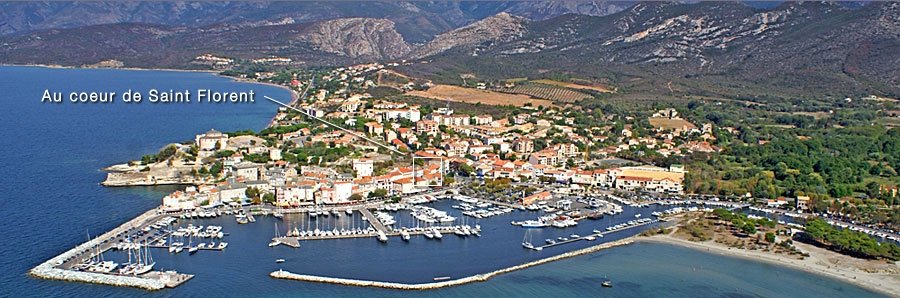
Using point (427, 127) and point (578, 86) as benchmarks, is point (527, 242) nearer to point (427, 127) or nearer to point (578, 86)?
point (427, 127)

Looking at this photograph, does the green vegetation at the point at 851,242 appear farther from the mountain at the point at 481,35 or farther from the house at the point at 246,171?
the mountain at the point at 481,35

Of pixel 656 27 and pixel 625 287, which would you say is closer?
pixel 625 287

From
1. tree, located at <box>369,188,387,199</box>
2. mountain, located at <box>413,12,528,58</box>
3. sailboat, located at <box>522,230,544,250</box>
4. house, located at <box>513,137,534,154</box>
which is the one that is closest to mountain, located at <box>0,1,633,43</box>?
mountain, located at <box>413,12,528,58</box>

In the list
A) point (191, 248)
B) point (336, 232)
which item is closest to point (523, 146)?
point (336, 232)

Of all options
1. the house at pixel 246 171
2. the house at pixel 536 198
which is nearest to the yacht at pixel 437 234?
the house at pixel 536 198

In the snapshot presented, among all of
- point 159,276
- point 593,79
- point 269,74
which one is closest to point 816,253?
point 159,276

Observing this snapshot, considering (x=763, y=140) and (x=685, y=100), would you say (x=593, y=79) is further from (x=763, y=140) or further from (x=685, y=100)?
(x=763, y=140)

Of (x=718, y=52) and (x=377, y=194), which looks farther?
(x=718, y=52)
